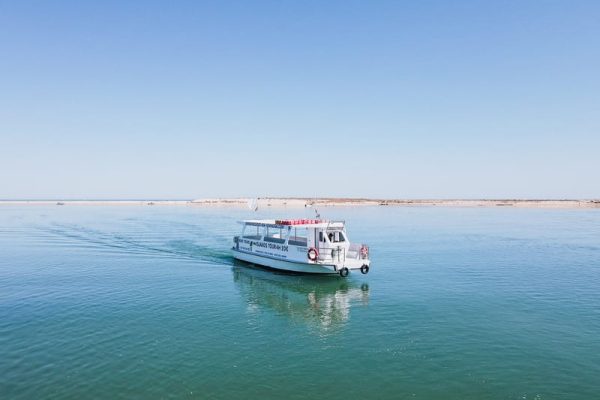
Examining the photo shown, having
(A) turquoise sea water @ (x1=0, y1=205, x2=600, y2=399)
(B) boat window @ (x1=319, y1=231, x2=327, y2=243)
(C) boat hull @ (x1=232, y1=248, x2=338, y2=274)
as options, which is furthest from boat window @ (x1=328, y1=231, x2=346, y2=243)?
(A) turquoise sea water @ (x1=0, y1=205, x2=600, y2=399)

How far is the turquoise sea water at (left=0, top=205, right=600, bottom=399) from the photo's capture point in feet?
51.6

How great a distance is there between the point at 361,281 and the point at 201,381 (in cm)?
2145

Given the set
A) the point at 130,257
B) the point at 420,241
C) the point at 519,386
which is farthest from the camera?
the point at 420,241

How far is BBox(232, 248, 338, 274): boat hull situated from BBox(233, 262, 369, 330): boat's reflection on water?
68 cm

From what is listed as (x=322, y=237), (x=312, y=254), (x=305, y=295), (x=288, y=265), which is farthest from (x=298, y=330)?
(x=288, y=265)

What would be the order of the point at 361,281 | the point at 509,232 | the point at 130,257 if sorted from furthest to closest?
the point at 509,232 < the point at 130,257 < the point at 361,281

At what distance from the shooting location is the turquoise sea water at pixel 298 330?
1573 cm

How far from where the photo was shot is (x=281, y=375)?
16.5 meters

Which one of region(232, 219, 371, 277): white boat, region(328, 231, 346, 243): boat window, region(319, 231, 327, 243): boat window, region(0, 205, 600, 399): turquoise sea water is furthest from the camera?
region(328, 231, 346, 243): boat window

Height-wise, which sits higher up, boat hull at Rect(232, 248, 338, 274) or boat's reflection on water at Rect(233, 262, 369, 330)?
boat hull at Rect(232, 248, 338, 274)

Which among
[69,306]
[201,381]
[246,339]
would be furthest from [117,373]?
[69,306]

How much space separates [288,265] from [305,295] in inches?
274

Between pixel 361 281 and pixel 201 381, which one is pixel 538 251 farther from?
pixel 201 381

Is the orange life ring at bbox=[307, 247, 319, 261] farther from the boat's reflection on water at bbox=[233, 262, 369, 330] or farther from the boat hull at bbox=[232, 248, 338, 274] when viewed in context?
the boat's reflection on water at bbox=[233, 262, 369, 330]
